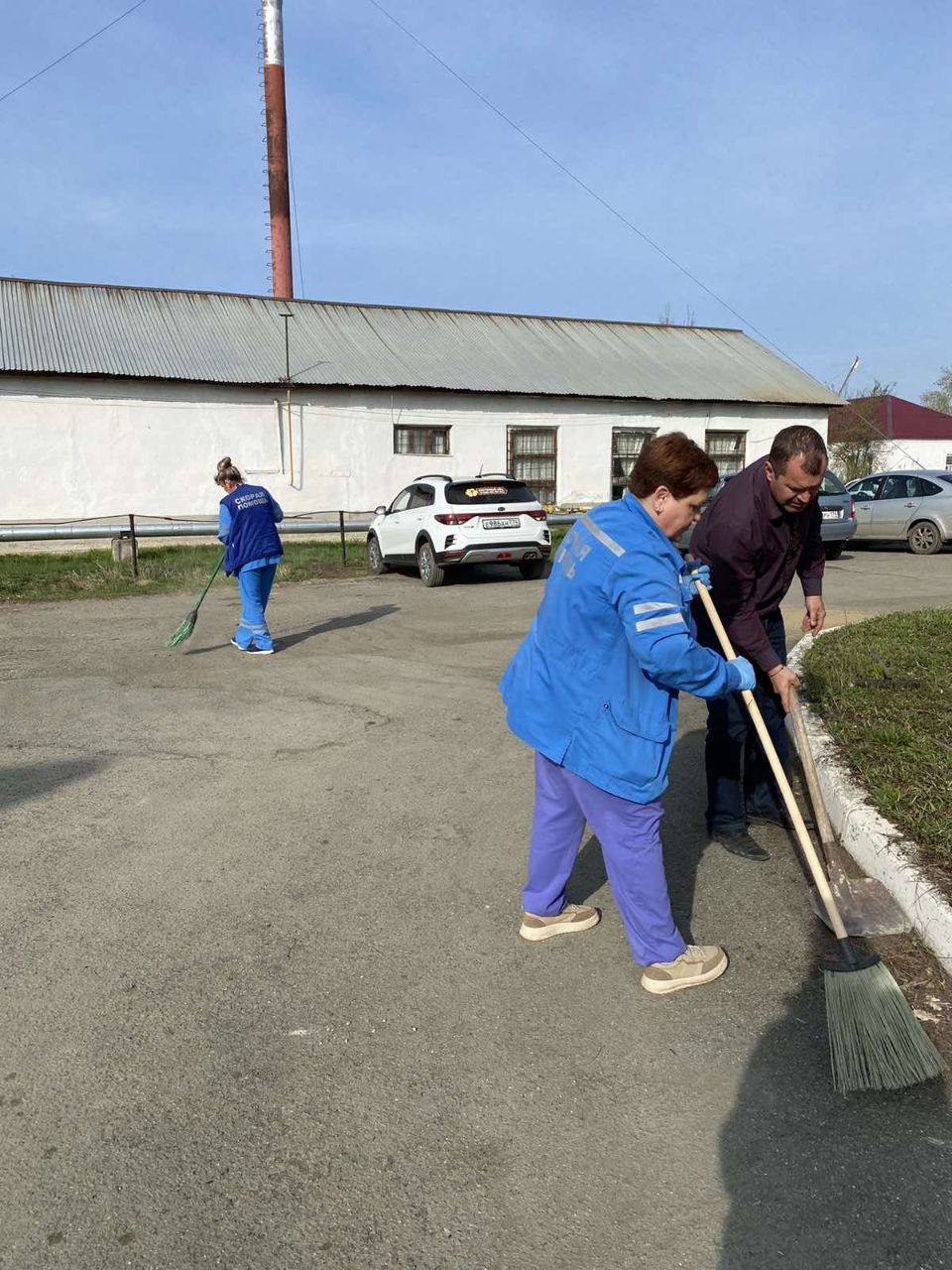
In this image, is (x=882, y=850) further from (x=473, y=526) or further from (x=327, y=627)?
(x=473, y=526)

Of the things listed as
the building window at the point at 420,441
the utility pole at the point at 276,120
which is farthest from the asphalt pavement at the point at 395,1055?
the utility pole at the point at 276,120

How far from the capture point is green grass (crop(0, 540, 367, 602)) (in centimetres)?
1431

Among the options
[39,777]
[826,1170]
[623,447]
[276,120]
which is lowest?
[39,777]

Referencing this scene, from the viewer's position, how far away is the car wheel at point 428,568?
14.5 metres

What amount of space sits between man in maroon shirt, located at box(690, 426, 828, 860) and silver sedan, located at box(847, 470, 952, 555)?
14.4 m

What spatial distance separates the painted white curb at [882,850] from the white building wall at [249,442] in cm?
1864

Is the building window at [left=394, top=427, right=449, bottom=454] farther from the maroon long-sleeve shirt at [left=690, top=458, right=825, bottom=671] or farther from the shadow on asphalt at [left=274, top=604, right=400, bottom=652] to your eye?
the maroon long-sleeve shirt at [left=690, top=458, right=825, bottom=671]

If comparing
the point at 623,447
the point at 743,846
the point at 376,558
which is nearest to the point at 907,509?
the point at 376,558

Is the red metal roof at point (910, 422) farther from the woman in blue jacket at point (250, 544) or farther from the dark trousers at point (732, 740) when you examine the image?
the dark trousers at point (732, 740)

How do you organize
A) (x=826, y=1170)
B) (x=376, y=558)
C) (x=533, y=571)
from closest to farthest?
(x=826, y=1170)
(x=533, y=571)
(x=376, y=558)

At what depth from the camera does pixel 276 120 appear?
32250 millimetres

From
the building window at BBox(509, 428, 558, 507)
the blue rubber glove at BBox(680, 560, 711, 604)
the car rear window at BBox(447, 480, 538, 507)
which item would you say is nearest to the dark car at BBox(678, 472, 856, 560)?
the car rear window at BBox(447, 480, 538, 507)

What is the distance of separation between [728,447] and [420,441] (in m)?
9.23

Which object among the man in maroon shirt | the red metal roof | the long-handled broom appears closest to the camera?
the long-handled broom
